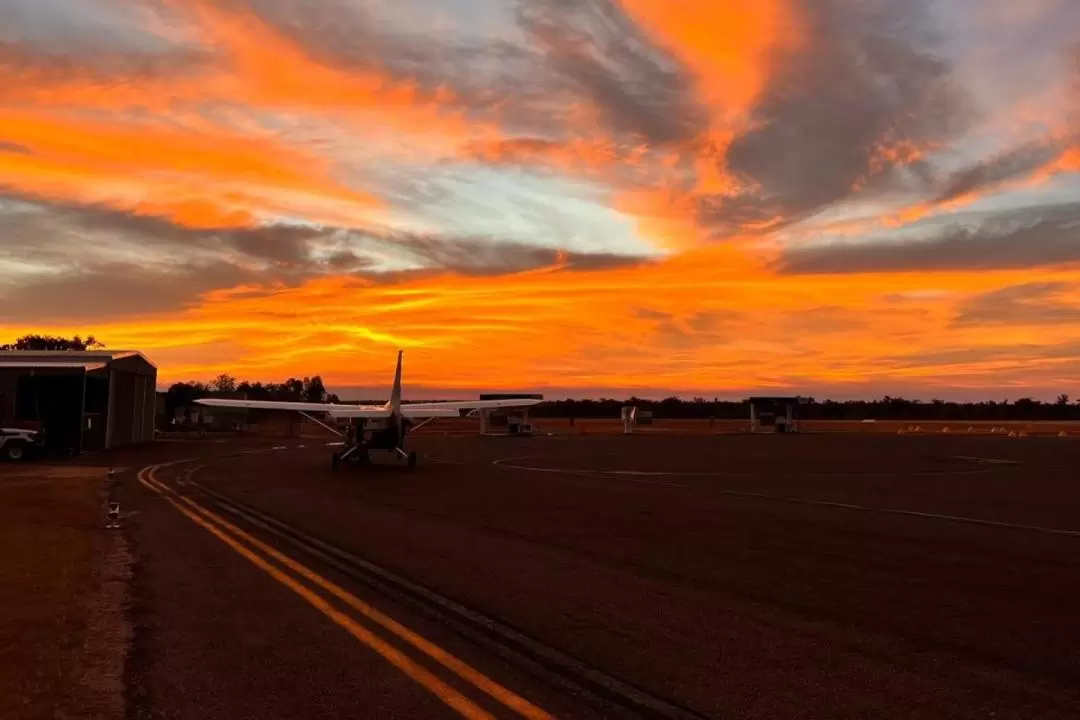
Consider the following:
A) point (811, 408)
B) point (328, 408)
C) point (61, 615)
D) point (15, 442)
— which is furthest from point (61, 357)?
point (811, 408)

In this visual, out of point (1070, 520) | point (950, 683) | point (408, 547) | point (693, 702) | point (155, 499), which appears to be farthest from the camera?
point (155, 499)

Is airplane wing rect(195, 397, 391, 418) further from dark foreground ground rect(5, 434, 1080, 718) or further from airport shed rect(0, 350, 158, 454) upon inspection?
airport shed rect(0, 350, 158, 454)

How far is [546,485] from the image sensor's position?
24.1 meters

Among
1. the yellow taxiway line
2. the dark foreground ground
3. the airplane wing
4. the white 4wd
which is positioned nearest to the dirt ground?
the dark foreground ground

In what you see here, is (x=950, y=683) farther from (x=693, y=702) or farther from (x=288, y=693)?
(x=288, y=693)

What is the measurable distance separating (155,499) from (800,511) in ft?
49.9

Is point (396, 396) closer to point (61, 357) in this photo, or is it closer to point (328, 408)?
point (328, 408)

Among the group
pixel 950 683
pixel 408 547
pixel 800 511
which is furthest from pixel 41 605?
pixel 800 511

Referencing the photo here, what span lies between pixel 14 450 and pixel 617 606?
37909 millimetres

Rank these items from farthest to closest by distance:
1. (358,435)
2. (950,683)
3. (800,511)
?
(358,435), (800,511), (950,683)

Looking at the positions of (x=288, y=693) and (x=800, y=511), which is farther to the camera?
(x=800, y=511)

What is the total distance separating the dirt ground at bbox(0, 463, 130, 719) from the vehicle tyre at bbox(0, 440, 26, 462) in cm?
2347

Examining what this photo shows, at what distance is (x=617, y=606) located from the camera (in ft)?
28.8

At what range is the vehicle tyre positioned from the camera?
3759 centimetres
